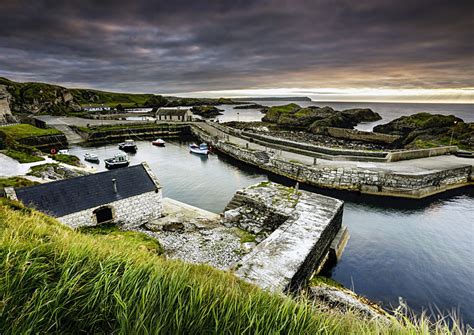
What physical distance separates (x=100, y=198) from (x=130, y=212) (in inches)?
63.0

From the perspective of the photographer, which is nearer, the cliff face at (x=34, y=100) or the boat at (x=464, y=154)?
the boat at (x=464, y=154)

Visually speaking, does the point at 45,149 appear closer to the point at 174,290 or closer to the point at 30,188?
the point at 30,188

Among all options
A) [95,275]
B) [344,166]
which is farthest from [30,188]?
[344,166]

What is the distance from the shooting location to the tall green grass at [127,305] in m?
2.28

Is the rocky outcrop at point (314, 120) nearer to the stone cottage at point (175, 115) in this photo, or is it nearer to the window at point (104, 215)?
the stone cottage at point (175, 115)

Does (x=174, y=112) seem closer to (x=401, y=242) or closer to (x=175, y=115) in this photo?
(x=175, y=115)

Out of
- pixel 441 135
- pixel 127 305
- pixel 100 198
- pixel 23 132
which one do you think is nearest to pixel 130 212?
pixel 100 198

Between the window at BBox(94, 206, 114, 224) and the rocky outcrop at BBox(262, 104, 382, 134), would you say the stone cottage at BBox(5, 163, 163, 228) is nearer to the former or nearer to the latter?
the window at BBox(94, 206, 114, 224)

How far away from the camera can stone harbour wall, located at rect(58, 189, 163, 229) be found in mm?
10945

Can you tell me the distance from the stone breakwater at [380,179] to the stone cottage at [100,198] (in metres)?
14.4

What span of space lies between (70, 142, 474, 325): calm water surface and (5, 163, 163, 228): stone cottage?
5.81 metres

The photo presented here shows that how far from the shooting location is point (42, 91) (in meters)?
84.4

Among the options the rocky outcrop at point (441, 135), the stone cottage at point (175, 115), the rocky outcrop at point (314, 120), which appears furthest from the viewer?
the stone cottage at point (175, 115)

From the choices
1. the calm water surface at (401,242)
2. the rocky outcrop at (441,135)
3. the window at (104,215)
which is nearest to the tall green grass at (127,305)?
the calm water surface at (401,242)
